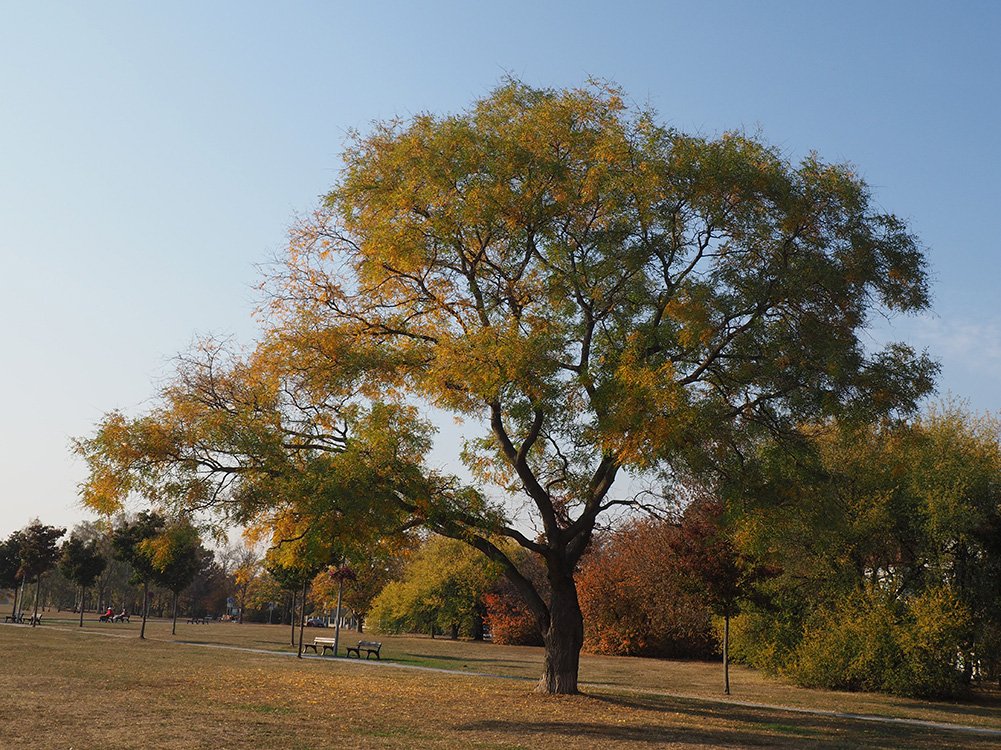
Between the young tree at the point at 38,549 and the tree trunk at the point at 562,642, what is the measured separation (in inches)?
1656

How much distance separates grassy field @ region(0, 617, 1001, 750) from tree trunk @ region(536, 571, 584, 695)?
630mm

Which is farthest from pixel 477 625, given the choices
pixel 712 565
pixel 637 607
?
pixel 712 565

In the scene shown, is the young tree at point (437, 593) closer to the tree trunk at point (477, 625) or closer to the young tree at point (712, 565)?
the tree trunk at point (477, 625)

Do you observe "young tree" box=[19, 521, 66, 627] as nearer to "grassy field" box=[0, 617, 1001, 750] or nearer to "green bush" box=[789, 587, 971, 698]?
"grassy field" box=[0, 617, 1001, 750]

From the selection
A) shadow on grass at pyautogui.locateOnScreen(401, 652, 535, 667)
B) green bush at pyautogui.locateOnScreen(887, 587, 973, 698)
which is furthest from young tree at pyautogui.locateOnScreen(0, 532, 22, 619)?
green bush at pyautogui.locateOnScreen(887, 587, 973, 698)

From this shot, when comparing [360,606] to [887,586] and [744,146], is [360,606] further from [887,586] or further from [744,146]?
[744,146]

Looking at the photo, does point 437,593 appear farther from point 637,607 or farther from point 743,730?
point 743,730

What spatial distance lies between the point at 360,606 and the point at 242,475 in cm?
5083

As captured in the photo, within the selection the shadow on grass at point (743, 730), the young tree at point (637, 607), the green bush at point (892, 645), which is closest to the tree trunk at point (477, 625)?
the young tree at point (637, 607)

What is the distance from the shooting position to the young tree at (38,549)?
50719 millimetres

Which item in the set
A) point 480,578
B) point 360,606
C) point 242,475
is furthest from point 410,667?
point 360,606

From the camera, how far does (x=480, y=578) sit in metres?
56.6

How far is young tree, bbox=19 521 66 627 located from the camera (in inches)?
1997

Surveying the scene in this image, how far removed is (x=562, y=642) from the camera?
749 inches
